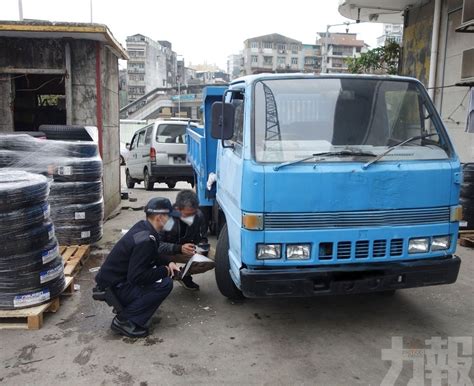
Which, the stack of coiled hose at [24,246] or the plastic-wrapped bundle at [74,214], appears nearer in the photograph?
the stack of coiled hose at [24,246]

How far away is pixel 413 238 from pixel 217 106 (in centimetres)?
205

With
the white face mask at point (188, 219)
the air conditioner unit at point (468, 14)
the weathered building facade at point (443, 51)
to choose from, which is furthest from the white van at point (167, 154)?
the white face mask at point (188, 219)

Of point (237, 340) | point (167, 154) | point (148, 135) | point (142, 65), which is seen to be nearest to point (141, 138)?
point (148, 135)

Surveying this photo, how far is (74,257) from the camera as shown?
18.7ft

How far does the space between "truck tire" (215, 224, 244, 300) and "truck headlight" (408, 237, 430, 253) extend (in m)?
1.70

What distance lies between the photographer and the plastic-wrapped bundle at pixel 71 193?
599 cm

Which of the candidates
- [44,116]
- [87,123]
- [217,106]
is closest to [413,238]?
[217,106]

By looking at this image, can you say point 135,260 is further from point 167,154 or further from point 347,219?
point 167,154

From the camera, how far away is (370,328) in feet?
13.7

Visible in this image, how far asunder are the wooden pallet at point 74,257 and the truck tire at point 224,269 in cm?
175

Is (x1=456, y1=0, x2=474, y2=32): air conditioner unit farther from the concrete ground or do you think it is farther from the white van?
the white van

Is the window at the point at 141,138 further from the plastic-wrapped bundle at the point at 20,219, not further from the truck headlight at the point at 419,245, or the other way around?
the truck headlight at the point at 419,245

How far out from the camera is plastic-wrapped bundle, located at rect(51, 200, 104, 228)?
6059 millimetres

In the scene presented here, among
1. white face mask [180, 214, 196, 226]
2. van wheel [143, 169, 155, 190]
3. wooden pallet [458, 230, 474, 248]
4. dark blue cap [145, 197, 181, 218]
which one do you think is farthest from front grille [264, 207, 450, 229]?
van wheel [143, 169, 155, 190]
